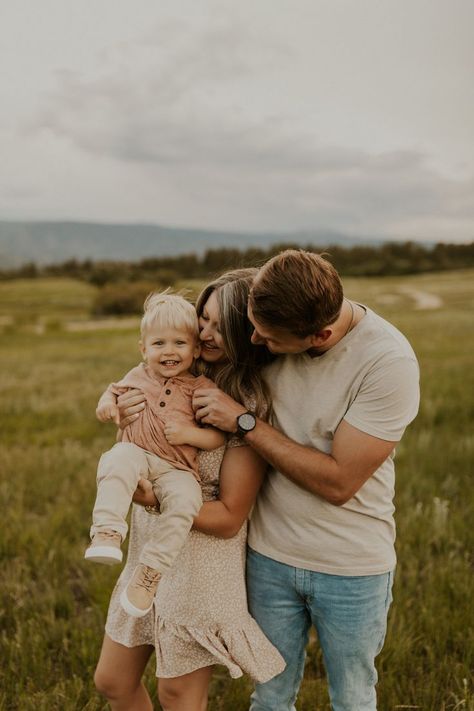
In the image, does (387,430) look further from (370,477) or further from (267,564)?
(267,564)

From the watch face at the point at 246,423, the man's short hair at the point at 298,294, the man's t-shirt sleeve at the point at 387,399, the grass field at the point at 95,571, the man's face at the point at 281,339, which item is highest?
the man's short hair at the point at 298,294

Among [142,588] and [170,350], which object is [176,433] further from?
[142,588]

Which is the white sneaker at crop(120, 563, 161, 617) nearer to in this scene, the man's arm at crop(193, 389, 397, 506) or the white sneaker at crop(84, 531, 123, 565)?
the white sneaker at crop(84, 531, 123, 565)

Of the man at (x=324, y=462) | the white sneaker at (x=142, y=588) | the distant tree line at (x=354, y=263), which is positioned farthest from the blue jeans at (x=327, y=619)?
the distant tree line at (x=354, y=263)

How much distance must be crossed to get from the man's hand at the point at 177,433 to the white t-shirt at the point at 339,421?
0.40 metres

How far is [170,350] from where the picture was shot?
2.84 metres

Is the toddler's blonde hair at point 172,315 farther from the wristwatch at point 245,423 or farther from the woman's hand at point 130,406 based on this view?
the wristwatch at point 245,423

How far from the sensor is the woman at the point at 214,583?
2.68 m

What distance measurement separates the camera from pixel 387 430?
246 cm

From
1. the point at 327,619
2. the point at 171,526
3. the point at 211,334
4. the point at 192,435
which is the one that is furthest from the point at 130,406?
the point at 327,619

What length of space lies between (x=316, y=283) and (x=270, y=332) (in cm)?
26

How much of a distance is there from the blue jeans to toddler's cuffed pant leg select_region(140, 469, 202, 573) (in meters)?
0.48

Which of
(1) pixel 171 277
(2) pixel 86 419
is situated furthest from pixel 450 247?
(2) pixel 86 419

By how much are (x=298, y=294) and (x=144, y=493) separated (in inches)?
41.0
